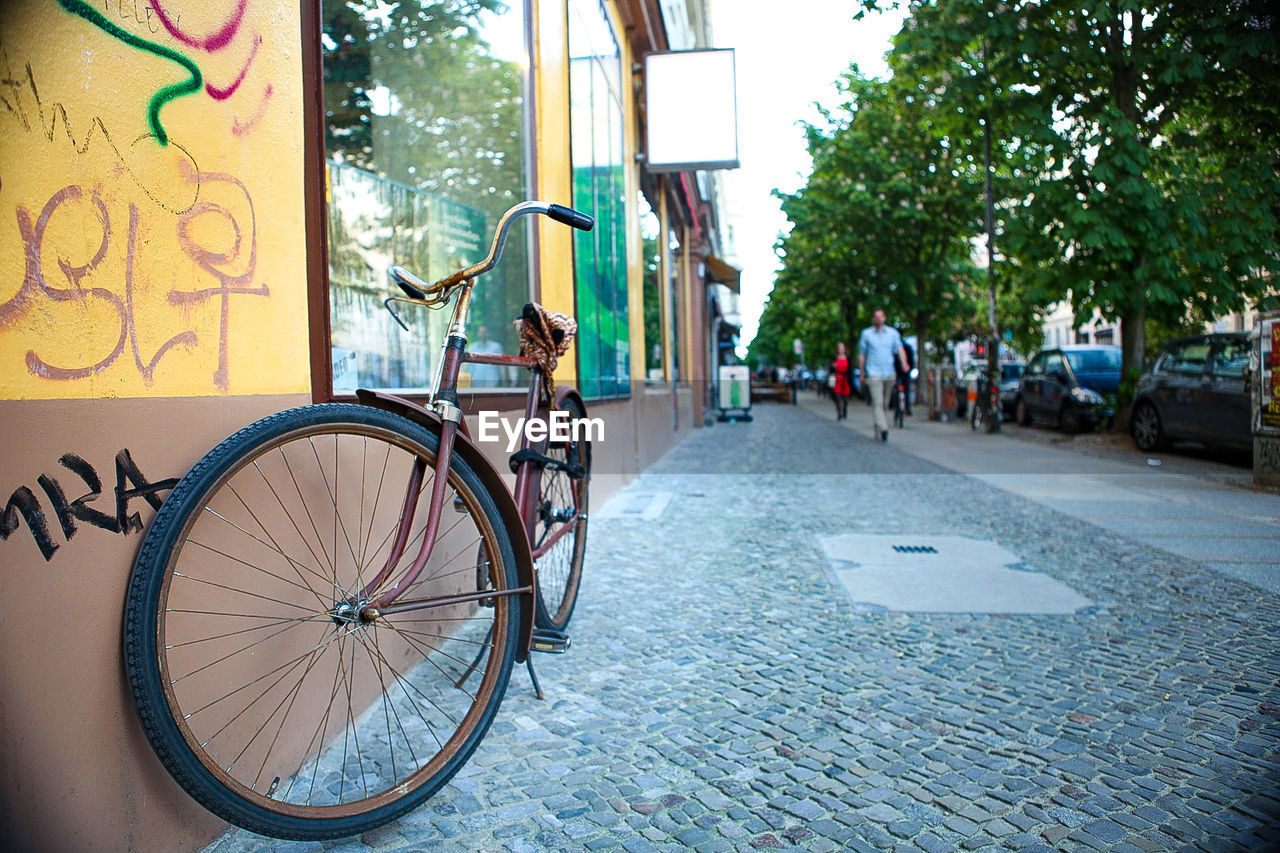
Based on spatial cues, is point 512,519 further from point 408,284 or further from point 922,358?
point 922,358

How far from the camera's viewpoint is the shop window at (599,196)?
7.35 metres

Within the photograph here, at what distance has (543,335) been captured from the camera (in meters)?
3.40

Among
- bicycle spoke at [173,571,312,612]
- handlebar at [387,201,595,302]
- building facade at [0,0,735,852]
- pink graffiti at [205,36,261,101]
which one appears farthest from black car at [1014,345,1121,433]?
pink graffiti at [205,36,261,101]

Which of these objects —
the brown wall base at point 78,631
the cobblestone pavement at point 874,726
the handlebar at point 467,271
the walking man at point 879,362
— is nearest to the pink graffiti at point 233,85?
the handlebar at point 467,271

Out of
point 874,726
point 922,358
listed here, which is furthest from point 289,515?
point 922,358

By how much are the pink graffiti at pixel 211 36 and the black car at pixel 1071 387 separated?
47.9ft

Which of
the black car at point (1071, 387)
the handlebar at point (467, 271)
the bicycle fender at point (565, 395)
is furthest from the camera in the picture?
the black car at point (1071, 387)

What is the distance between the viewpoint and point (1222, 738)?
2.79 metres

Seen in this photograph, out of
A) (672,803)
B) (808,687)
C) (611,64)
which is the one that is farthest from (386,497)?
(611,64)

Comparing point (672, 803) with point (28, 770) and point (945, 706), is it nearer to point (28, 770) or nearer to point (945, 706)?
point (945, 706)

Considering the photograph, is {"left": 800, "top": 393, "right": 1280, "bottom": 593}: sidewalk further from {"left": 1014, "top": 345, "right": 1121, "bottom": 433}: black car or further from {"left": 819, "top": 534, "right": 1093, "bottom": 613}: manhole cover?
{"left": 1014, "top": 345, "right": 1121, "bottom": 433}: black car

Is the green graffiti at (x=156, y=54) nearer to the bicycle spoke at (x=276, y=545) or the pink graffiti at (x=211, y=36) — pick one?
the pink graffiti at (x=211, y=36)

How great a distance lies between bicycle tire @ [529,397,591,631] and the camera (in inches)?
141

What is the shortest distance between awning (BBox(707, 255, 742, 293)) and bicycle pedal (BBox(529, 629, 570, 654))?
A: 20.5 m
